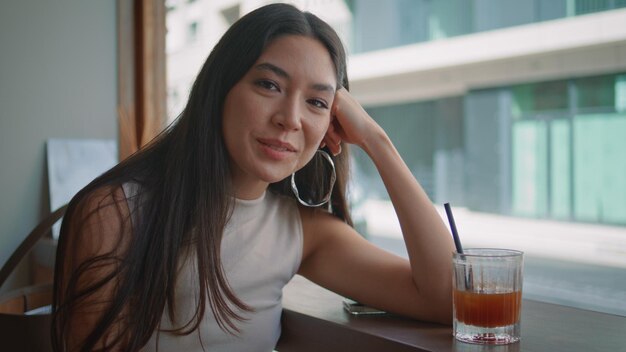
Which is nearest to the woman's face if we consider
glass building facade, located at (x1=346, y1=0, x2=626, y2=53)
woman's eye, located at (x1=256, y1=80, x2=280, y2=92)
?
woman's eye, located at (x1=256, y1=80, x2=280, y2=92)

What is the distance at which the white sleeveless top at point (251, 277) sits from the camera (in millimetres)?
1050

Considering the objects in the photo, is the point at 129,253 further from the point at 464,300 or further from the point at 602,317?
the point at 602,317

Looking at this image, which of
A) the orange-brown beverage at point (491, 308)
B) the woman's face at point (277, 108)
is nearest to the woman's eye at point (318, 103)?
the woman's face at point (277, 108)

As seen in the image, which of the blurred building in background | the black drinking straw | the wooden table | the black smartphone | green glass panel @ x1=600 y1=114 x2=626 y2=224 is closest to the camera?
the wooden table

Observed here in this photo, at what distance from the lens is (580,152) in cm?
206

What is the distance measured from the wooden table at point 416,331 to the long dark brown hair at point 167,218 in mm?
140

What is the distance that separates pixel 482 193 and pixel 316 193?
1.75 m

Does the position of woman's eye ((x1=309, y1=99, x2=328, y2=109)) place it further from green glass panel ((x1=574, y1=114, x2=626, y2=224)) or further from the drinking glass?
green glass panel ((x1=574, y1=114, x2=626, y2=224))

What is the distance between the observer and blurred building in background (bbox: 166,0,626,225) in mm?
1768

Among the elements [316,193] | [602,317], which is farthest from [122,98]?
[602,317]

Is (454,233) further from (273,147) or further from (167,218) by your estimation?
(167,218)

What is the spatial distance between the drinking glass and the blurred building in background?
2.98ft

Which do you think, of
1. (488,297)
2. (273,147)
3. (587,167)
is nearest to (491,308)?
(488,297)

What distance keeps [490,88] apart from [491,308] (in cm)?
233
